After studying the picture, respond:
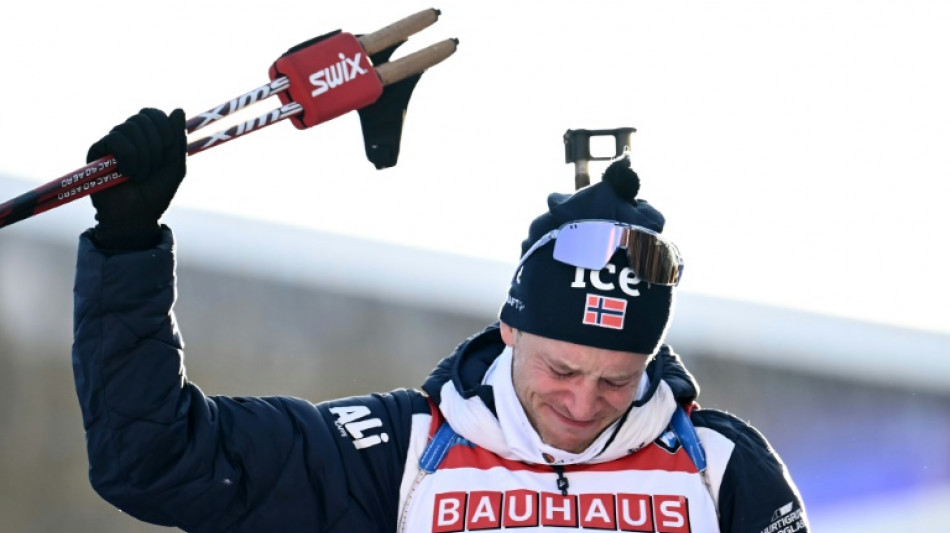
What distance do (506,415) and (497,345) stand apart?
32 cm

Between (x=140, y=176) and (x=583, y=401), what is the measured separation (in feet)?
3.11

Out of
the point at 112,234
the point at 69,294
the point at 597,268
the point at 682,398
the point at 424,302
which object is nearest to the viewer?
the point at 112,234

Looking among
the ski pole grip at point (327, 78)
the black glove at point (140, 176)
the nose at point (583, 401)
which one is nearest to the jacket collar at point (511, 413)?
the nose at point (583, 401)

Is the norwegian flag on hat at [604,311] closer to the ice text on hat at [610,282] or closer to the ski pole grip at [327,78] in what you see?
the ice text on hat at [610,282]

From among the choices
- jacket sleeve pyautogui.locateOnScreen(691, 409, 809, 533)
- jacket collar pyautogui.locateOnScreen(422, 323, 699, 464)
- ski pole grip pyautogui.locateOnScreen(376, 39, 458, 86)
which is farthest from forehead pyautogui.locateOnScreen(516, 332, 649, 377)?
ski pole grip pyautogui.locateOnScreen(376, 39, 458, 86)

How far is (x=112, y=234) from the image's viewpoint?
7.50 ft

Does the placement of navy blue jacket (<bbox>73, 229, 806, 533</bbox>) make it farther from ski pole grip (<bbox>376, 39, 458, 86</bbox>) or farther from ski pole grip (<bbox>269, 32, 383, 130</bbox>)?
ski pole grip (<bbox>376, 39, 458, 86</bbox>)

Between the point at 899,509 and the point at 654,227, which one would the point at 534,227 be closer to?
the point at 654,227

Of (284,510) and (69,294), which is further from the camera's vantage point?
(69,294)

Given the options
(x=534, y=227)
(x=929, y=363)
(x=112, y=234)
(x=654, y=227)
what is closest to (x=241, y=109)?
(x=112, y=234)

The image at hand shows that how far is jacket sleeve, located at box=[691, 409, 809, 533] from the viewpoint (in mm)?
2678

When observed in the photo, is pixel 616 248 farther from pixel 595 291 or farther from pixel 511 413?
pixel 511 413

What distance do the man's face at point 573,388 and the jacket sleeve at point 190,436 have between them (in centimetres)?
29

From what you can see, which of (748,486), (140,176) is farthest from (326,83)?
(748,486)
